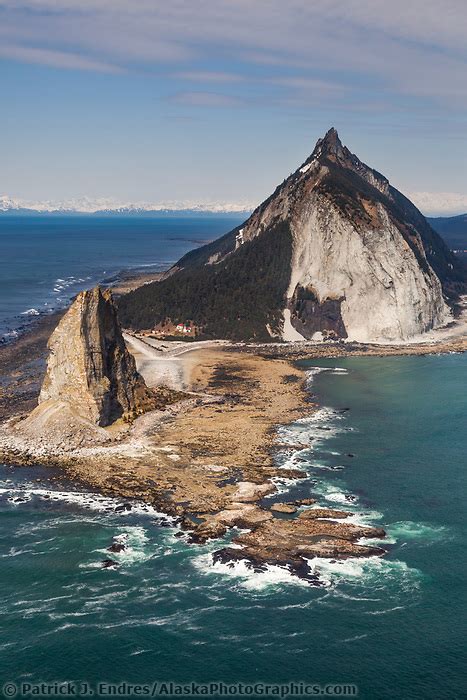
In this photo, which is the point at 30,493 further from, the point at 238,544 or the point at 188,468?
the point at 238,544

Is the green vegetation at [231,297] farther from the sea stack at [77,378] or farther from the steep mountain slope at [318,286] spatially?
the sea stack at [77,378]

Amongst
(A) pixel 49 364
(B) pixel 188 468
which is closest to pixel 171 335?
(A) pixel 49 364

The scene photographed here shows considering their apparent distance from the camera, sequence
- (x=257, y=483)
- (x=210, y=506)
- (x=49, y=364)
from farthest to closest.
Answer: (x=49, y=364)
(x=257, y=483)
(x=210, y=506)

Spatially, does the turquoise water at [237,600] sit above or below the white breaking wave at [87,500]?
below

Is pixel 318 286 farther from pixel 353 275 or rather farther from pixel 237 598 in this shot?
pixel 237 598

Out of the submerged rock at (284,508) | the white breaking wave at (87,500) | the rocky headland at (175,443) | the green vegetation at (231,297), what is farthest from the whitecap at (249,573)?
the green vegetation at (231,297)
